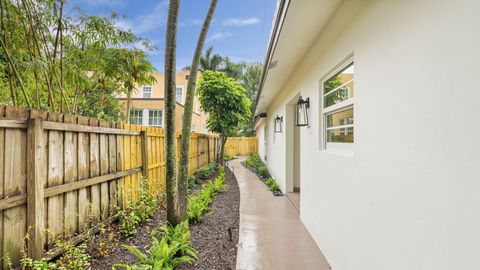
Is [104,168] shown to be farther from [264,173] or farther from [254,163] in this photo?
[254,163]

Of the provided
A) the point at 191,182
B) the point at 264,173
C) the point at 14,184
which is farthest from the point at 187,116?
the point at 264,173

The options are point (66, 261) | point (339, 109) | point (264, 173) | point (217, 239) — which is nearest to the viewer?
point (66, 261)

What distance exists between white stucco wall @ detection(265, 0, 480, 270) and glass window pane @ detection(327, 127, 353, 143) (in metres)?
0.30

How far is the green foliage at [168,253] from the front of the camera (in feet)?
8.69

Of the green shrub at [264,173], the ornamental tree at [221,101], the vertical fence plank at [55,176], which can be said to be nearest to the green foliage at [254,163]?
the green shrub at [264,173]

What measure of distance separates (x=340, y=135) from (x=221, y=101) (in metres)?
8.97

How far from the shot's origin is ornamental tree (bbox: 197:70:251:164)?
38.7 feet

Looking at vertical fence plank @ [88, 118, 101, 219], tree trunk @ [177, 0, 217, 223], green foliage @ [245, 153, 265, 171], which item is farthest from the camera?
green foliage @ [245, 153, 265, 171]

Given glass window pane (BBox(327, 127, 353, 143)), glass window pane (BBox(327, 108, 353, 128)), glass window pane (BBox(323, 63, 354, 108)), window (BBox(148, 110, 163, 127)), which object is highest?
window (BBox(148, 110, 163, 127))

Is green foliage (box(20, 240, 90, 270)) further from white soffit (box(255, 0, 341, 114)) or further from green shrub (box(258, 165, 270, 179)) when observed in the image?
green shrub (box(258, 165, 270, 179))

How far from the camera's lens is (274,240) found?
158 inches

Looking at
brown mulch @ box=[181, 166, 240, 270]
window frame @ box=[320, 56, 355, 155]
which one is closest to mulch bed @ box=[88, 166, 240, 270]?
brown mulch @ box=[181, 166, 240, 270]

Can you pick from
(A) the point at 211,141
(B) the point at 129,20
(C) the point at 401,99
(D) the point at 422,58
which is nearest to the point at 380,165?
(C) the point at 401,99

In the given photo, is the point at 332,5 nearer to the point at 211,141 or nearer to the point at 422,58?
the point at 422,58
